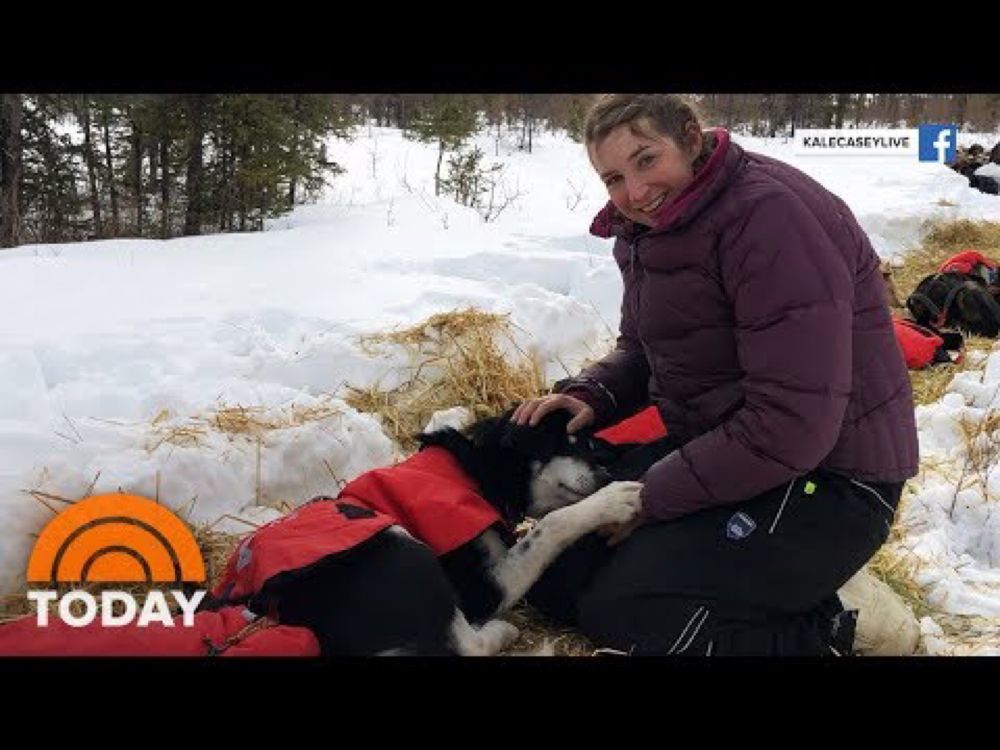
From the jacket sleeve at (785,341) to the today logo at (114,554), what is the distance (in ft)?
4.79

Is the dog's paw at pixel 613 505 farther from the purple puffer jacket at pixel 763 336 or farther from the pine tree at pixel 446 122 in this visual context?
the pine tree at pixel 446 122

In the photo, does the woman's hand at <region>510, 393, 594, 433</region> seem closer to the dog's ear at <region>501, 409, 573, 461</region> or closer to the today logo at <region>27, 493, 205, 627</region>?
the dog's ear at <region>501, 409, 573, 461</region>

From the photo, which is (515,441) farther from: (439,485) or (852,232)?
(852,232)

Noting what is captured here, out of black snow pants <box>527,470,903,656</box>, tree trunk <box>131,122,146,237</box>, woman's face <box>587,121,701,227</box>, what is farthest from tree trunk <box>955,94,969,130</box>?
tree trunk <box>131,122,146,237</box>

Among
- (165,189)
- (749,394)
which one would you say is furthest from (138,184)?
(749,394)

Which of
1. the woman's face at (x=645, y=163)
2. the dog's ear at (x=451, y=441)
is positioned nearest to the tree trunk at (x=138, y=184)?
the dog's ear at (x=451, y=441)

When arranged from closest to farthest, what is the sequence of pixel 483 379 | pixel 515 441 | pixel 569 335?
1. pixel 515 441
2. pixel 483 379
3. pixel 569 335

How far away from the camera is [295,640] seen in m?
2.02

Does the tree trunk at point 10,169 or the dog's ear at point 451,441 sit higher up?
the tree trunk at point 10,169

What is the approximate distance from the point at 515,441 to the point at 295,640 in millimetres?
1035

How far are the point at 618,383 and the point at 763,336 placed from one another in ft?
2.88

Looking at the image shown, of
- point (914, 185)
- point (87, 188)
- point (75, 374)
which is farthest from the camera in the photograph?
point (914, 185)

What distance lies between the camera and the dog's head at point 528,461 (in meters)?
2.80
